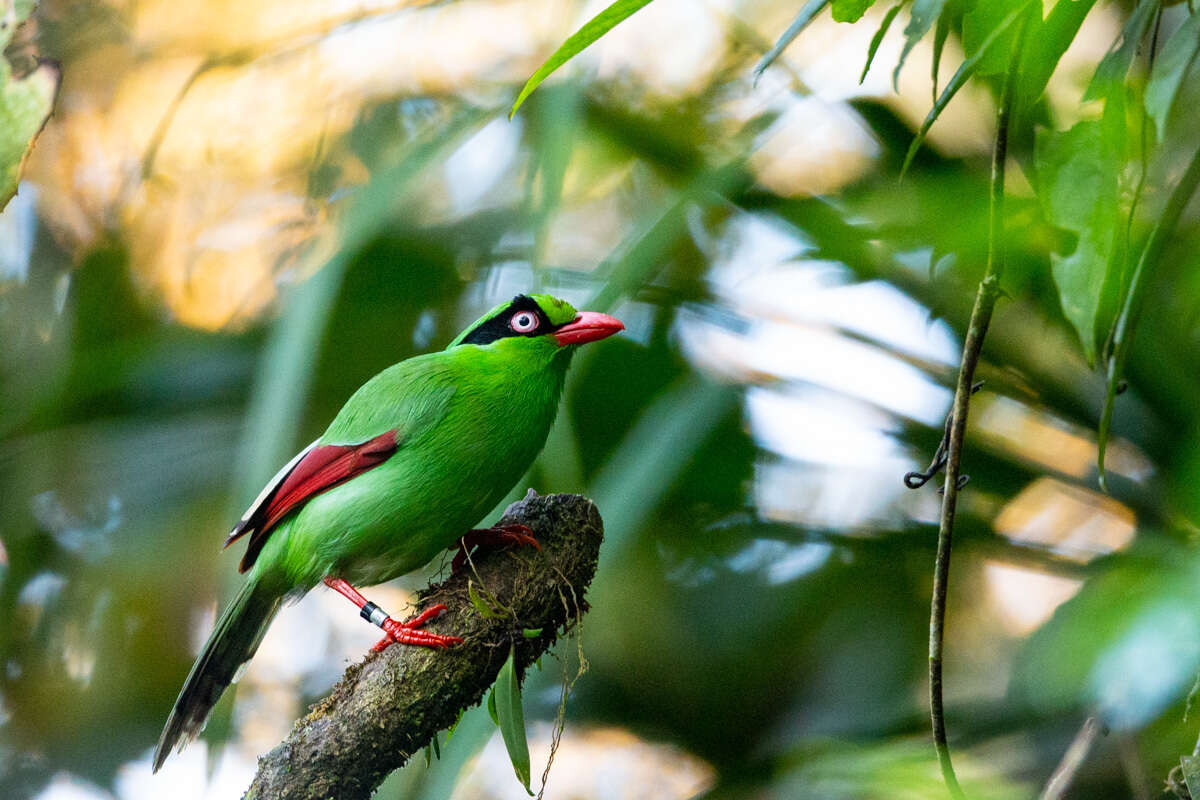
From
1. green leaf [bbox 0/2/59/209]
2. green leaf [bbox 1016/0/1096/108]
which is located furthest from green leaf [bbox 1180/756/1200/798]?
green leaf [bbox 0/2/59/209]

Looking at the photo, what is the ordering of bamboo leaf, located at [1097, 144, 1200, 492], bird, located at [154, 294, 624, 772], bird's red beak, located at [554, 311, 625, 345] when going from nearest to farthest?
bamboo leaf, located at [1097, 144, 1200, 492] < bird, located at [154, 294, 624, 772] < bird's red beak, located at [554, 311, 625, 345]

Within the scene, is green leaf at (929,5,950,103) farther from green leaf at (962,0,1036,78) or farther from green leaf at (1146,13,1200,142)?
green leaf at (1146,13,1200,142)

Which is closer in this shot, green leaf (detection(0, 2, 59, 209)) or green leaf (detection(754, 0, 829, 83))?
green leaf (detection(0, 2, 59, 209))

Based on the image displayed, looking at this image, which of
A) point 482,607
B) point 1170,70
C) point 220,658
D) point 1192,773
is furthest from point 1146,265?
point 220,658

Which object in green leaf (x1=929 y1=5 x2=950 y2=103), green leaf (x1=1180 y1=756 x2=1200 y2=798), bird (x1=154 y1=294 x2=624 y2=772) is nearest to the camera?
green leaf (x1=929 y1=5 x2=950 y2=103)

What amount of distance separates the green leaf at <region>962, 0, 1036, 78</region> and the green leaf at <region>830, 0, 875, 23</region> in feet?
0.47

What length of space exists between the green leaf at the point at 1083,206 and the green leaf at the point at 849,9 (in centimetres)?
40

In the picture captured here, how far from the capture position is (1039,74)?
1442 mm

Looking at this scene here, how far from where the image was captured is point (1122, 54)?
1.59 meters

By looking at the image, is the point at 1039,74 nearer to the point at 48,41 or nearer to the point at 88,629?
the point at 48,41

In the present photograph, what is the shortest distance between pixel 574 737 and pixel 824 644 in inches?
49.9

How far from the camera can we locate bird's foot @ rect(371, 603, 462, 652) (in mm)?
2012

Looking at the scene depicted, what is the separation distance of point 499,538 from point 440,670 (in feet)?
1.12

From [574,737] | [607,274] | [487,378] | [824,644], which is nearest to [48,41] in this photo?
[607,274]
